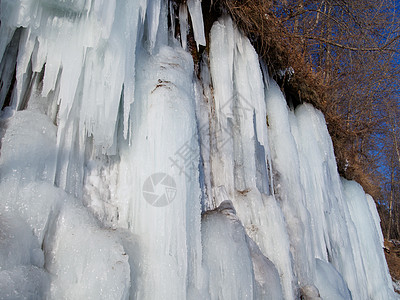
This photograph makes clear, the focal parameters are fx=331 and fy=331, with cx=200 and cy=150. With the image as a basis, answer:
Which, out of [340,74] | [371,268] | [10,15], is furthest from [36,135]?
[340,74]

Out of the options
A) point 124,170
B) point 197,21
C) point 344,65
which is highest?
point 344,65

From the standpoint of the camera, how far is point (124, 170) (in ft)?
7.08

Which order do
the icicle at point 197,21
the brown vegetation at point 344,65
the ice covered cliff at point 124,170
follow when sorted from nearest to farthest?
the ice covered cliff at point 124,170 < the icicle at point 197,21 < the brown vegetation at point 344,65

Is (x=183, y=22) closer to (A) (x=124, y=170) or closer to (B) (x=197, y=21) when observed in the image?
(B) (x=197, y=21)

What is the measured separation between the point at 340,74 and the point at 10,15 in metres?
8.13

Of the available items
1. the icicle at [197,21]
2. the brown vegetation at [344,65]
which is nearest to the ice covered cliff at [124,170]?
the icicle at [197,21]

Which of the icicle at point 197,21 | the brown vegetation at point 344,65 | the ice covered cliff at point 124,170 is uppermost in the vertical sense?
the brown vegetation at point 344,65

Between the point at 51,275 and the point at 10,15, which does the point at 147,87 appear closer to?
the point at 10,15

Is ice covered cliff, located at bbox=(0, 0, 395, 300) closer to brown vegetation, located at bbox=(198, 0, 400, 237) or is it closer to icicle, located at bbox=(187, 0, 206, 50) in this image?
icicle, located at bbox=(187, 0, 206, 50)

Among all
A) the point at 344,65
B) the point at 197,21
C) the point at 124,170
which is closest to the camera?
the point at 124,170

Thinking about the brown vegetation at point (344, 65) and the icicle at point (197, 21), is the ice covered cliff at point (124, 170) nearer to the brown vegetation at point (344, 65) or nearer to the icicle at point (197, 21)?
the icicle at point (197, 21)

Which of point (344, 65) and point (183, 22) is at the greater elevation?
point (344, 65)

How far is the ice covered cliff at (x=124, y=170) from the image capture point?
158 cm

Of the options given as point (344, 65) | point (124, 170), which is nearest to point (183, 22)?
point (124, 170)
